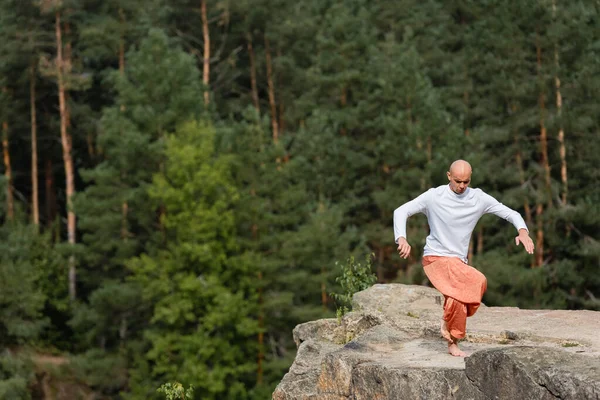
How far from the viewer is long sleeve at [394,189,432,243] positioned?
7441 mm

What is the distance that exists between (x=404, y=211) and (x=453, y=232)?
425mm

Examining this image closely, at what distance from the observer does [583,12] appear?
1109 inches

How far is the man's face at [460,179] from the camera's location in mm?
7246

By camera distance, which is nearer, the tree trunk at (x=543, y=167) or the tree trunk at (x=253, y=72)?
the tree trunk at (x=543, y=167)

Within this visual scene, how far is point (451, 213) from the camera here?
24.6 ft

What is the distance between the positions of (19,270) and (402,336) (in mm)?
21012

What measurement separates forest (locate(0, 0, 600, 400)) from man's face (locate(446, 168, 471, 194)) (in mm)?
17740

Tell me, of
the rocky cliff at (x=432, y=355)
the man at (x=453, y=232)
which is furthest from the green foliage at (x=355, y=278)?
the man at (x=453, y=232)

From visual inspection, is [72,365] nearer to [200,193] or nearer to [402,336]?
[200,193]

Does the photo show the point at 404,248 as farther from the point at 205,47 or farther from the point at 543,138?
the point at 205,47

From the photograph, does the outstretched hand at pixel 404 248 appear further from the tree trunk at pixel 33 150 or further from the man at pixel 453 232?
the tree trunk at pixel 33 150

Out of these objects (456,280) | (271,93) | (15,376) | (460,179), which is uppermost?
(271,93)

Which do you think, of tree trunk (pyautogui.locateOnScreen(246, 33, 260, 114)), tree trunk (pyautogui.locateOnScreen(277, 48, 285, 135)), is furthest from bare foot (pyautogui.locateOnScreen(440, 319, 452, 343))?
tree trunk (pyautogui.locateOnScreen(246, 33, 260, 114))

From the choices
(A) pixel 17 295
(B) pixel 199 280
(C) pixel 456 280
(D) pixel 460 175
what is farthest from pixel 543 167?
(D) pixel 460 175
